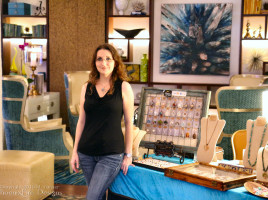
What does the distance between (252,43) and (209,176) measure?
5455 mm

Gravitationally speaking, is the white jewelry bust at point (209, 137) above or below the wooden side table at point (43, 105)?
above

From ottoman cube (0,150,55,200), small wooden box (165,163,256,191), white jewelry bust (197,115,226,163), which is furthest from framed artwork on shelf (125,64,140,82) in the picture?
small wooden box (165,163,256,191)

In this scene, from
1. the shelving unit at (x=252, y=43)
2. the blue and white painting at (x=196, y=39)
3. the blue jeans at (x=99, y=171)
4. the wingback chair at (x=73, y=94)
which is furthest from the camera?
the blue and white painting at (x=196, y=39)

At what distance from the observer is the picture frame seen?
23.5 ft

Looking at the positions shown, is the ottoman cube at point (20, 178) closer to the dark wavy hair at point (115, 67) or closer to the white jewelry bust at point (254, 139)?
the dark wavy hair at point (115, 67)

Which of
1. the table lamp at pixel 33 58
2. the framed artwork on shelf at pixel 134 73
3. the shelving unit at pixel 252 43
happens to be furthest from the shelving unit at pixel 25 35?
the shelving unit at pixel 252 43

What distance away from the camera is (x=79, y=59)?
24.4ft

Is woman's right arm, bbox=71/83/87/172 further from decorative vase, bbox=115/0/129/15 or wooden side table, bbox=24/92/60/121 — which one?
decorative vase, bbox=115/0/129/15

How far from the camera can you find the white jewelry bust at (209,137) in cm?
245

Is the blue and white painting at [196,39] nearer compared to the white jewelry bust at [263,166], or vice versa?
the white jewelry bust at [263,166]

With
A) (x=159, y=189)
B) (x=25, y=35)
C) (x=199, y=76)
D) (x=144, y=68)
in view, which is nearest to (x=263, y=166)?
(x=159, y=189)

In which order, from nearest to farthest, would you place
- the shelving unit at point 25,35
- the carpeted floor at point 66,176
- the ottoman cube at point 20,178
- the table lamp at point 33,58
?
the ottoman cube at point 20,178 < the carpeted floor at point 66,176 < the table lamp at point 33,58 < the shelving unit at point 25,35

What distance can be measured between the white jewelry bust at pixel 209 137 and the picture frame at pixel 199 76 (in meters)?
4.96

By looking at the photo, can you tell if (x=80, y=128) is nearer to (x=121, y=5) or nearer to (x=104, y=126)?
(x=104, y=126)
